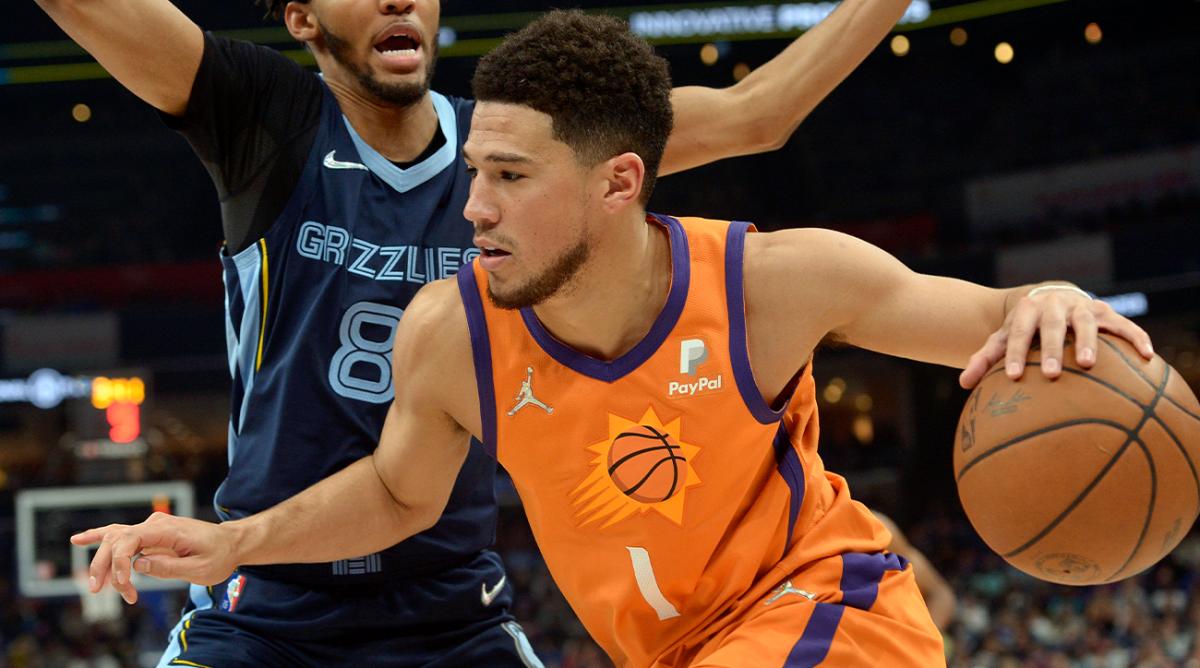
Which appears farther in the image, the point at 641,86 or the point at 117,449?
the point at 117,449

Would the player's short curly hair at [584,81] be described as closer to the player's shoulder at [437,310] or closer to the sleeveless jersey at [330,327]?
the player's shoulder at [437,310]

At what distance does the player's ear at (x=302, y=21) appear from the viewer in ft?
10.8

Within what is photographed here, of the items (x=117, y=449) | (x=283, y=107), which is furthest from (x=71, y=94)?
(x=283, y=107)

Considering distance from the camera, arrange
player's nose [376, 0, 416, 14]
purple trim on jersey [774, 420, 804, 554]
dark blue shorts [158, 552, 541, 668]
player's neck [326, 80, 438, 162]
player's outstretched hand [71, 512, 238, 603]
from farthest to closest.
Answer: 1. player's neck [326, 80, 438, 162]
2. player's nose [376, 0, 416, 14]
3. dark blue shorts [158, 552, 541, 668]
4. purple trim on jersey [774, 420, 804, 554]
5. player's outstretched hand [71, 512, 238, 603]

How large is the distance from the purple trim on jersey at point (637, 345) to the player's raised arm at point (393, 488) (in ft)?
0.59

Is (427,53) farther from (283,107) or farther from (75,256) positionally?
(75,256)

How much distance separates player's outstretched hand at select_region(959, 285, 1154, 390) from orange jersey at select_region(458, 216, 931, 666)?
477mm

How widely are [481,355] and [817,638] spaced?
34.7 inches

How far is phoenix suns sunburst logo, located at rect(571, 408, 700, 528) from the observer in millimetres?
2676

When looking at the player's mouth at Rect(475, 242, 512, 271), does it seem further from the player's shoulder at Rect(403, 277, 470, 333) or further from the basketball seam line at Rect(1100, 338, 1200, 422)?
the basketball seam line at Rect(1100, 338, 1200, 422)

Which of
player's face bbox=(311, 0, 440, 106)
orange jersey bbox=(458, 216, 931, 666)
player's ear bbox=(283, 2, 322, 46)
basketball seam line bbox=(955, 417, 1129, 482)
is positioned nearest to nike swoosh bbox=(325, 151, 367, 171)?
player's face bbox=(311, 0, 440, 106)

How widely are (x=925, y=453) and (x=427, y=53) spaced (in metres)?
17.0

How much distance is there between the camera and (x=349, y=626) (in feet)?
10.1

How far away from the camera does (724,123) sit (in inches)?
136
